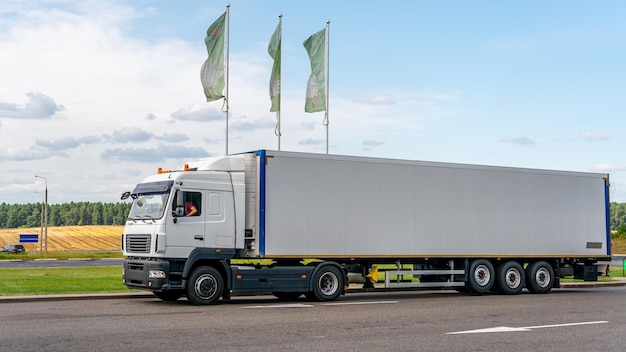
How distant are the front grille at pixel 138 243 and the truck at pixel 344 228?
4cm

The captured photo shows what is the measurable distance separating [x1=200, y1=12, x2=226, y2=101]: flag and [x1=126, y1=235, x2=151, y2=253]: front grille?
11157 mm

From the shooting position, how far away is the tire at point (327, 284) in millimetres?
19328

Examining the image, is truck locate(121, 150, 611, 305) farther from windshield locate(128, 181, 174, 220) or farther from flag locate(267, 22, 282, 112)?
flag locate(267, 22, 282, 112)

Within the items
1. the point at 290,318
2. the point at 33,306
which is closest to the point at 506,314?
the point at 290,318

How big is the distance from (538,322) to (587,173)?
470 inches

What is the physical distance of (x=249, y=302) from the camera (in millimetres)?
19312

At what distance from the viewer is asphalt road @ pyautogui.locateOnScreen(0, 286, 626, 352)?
11.0 metres

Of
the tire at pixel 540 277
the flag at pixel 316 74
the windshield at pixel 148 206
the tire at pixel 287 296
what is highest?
the flag at pixel 316 74

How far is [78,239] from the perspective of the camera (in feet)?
351

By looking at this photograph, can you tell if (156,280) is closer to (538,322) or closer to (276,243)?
(276,243)

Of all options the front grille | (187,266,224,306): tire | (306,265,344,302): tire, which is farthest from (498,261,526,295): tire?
the front grille

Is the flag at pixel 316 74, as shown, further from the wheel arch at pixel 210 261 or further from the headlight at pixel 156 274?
the headlight at pixel 156 274

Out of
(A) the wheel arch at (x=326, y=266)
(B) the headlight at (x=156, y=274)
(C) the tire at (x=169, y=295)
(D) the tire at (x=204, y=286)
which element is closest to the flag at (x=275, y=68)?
(A) the wheel arch at (x=326, y=266)

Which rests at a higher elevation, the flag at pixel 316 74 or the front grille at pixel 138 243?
the flag at pixel 316 74
